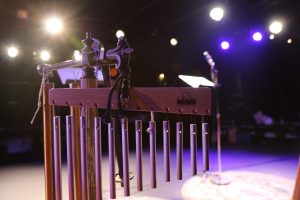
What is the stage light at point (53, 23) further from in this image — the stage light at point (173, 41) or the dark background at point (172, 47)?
the stage light at point (173, 41)

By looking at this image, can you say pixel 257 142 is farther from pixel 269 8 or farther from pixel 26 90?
pixel 26 90

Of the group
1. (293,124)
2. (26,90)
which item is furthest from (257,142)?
(26,90)

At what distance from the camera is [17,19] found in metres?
6.53

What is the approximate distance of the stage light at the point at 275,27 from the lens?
6.39 m

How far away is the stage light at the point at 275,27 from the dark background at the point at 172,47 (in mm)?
111

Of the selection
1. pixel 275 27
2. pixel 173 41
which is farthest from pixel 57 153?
pixel 173 41

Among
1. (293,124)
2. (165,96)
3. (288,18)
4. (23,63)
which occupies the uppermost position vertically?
(288,18)

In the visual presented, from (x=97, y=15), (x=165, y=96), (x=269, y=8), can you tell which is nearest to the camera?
(x=165, y=96)

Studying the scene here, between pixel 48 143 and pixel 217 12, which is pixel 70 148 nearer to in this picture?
pixel 48 143

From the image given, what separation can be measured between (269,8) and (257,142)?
367 centimetres

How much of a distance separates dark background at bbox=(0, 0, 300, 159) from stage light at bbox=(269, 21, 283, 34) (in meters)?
0.11

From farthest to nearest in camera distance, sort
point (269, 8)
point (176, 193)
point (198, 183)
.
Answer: point (269, 8) < point (198, 183) < point (176, 193)

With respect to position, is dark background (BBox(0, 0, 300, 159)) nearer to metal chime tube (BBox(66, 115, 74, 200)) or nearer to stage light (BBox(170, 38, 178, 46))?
stage light (BBox(170, 38, 178, 46))

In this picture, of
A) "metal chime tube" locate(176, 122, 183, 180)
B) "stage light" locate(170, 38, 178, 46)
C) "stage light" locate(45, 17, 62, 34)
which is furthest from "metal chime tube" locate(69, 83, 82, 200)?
"stage light" locate(170, 38, 178, 46)
